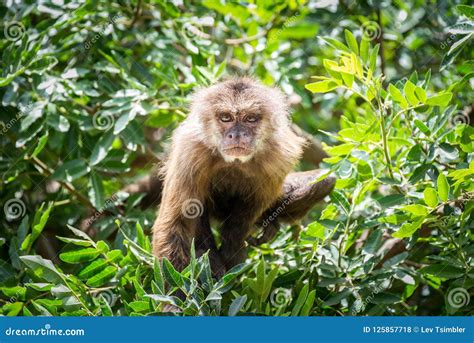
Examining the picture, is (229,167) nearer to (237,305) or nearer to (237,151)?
(237,151)

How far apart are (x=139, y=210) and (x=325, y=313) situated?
7.50 feet

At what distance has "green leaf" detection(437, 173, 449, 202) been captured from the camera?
507 centimetres

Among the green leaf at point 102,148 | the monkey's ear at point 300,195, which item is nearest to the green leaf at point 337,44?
the monkey's ear at point 300,195

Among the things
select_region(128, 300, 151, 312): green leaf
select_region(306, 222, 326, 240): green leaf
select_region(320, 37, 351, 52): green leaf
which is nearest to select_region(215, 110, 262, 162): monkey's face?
select_region(306, 222, 326, 240): green leaf

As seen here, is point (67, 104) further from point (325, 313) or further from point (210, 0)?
point (325, 313)

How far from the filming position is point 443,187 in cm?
509

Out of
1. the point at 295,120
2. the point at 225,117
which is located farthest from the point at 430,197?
the point at 295,120

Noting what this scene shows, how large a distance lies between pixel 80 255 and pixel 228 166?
5.94 feet

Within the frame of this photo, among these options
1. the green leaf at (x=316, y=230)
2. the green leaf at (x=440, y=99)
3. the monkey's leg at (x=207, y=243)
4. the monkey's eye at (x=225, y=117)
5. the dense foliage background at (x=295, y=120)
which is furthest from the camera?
the monkey's eye at (x=225, y=117)

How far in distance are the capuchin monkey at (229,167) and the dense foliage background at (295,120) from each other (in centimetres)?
31

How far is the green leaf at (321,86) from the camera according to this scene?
535cm

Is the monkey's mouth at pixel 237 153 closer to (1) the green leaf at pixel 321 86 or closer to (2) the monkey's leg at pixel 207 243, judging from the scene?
(2) the monkey's leg at pixel 207 243

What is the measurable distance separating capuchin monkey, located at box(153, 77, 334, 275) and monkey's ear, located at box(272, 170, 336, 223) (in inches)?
0.5

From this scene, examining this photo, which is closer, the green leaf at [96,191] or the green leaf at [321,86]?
the green leaf at [321,86]
